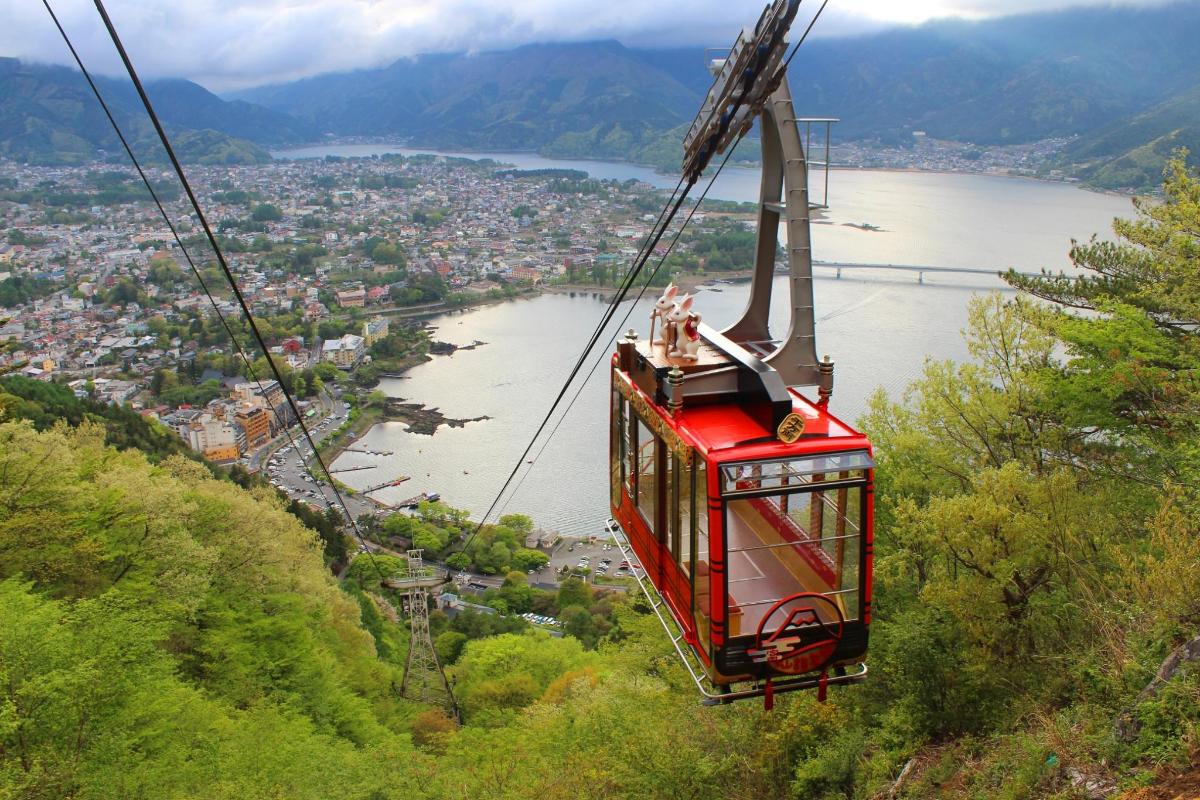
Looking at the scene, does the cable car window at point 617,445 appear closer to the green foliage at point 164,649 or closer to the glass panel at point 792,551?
the glass panel at point 792,551

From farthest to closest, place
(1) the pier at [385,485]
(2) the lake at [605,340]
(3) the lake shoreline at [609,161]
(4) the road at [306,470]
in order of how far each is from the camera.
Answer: (3) the lake shoreline at [609,161]
(1) the pier at [385,485]
(4) the road at [306,470]
(2) the lake at [605,340]

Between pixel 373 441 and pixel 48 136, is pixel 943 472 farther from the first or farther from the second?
pixel 48 136

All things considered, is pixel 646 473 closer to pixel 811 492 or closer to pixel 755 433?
pixel 755 433

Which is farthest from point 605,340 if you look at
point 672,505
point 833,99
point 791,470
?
point 833,99

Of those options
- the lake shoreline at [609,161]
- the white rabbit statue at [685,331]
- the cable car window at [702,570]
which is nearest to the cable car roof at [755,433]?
the cable car window at [702,570]

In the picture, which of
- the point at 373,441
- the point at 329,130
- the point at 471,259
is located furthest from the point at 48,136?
the point at 373,441

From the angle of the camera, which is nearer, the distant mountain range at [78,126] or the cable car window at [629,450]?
the cable car window at [629,450]

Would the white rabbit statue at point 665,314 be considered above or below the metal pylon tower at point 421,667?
above
